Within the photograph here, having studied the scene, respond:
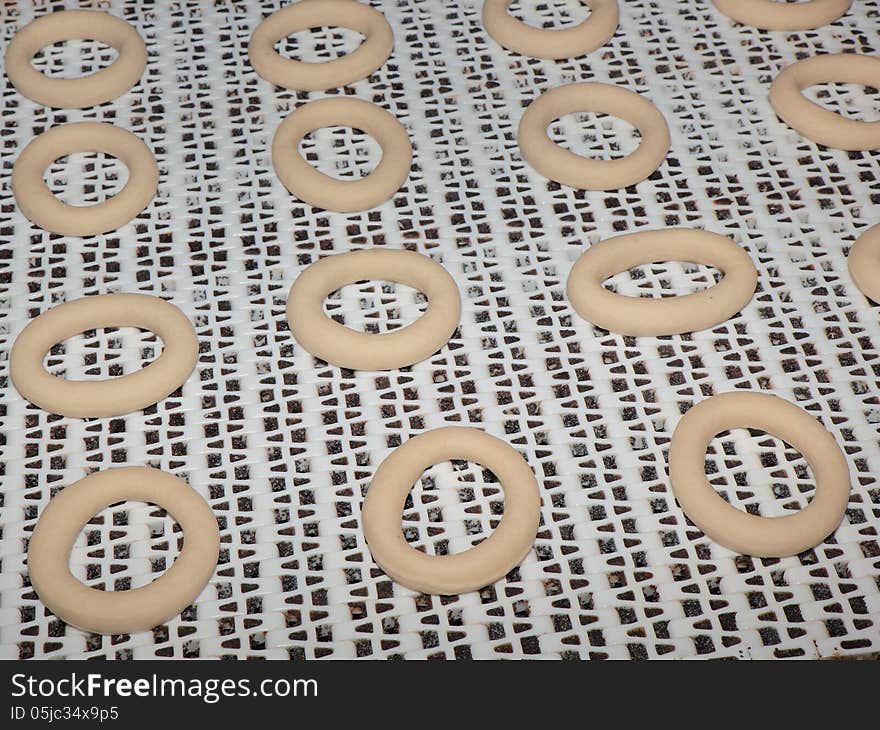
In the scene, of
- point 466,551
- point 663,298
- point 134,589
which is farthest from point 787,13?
point 134,589

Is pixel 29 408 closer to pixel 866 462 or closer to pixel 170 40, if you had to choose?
pixel 170 40

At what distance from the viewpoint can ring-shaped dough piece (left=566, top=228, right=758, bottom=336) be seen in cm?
85

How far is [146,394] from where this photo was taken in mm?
807

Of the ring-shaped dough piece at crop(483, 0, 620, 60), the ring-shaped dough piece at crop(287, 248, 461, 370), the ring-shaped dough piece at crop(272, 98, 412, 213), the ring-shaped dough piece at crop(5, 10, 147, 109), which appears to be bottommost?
the ring-shaped dough piece at crop(287, 248, 461, 370)

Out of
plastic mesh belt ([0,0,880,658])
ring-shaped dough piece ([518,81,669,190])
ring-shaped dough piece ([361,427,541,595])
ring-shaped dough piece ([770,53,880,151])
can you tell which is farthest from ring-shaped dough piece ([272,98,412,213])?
ring-shaped dough piece ([770,53,880,151])

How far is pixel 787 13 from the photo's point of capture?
1.07 m

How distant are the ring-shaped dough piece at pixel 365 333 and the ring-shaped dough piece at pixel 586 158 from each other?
6.6 inches

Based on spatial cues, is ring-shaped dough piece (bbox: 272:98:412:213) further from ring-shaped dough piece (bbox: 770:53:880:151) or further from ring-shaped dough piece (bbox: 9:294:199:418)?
ring-shaped dough piece (bbox: 770:53:880:151)

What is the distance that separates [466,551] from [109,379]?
330 mm

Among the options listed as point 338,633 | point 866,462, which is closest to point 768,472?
point 866,462

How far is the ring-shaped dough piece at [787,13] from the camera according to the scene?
1068 mm

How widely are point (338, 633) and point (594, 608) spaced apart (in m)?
0.19

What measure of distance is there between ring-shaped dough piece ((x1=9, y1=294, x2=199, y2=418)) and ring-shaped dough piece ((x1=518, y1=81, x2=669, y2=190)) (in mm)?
373

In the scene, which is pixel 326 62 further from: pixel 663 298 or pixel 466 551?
pixel 466 551
